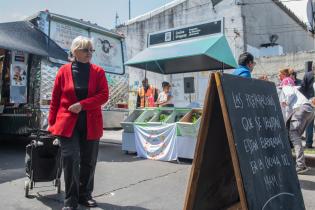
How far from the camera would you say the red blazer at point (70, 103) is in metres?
3.88

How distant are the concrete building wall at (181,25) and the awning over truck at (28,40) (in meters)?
10.6

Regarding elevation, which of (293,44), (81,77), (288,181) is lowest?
(288,181)

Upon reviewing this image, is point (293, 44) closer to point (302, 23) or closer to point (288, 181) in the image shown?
point (302, 23)

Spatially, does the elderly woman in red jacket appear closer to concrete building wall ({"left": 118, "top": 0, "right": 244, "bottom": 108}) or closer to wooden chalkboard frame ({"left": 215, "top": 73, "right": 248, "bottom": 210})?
wooden chalkboard frame ({"left": 215, "top": 73, "right": 248, "bottom": 210})

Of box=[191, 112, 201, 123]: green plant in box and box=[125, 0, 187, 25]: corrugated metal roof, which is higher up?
box=[125, 0, 187, 25]: corrugated metal roof

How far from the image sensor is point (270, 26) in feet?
75.2

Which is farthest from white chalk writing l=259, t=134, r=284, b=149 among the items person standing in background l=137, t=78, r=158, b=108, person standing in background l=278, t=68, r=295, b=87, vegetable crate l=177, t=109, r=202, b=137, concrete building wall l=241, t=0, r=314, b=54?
concrete building wall l=241, t=0, r=314, b=54

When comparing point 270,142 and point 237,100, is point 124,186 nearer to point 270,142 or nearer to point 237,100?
point 270,142

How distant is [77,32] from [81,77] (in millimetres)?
4812

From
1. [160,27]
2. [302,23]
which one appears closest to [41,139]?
[160,27]

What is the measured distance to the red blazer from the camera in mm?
3875

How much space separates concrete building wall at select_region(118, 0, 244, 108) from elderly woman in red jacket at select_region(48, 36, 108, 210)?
13623 millimetres

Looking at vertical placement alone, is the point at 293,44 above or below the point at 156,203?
above

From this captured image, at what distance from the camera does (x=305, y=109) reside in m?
5.98
